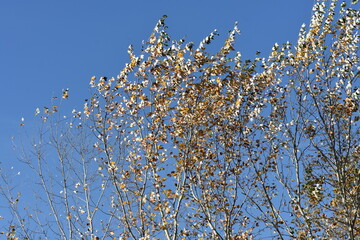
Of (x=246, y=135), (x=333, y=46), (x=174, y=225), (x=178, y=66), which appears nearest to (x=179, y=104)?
(x=178, y=66)

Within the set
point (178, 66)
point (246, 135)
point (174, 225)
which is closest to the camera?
point (174, 225)

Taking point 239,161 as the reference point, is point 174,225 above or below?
below

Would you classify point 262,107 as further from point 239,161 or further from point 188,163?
point 188,163

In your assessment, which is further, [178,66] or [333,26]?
[333,26]

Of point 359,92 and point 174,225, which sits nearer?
point 174,225

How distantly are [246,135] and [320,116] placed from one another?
1.93 m

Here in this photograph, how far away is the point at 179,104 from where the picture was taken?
12750 mm

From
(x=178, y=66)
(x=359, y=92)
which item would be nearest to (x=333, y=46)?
(x=359, y=92)

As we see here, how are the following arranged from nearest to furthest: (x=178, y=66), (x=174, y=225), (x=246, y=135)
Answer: (x=174, y=225), (x=178, y=66), (x=246, y=135)

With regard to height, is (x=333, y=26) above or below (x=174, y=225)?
above

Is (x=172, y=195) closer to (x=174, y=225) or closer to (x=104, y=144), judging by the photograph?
(x=174, y=225)

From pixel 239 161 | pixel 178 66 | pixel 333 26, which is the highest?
pixel 333 26

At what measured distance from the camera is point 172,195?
39.7 feet

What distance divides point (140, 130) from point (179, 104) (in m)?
1.20
